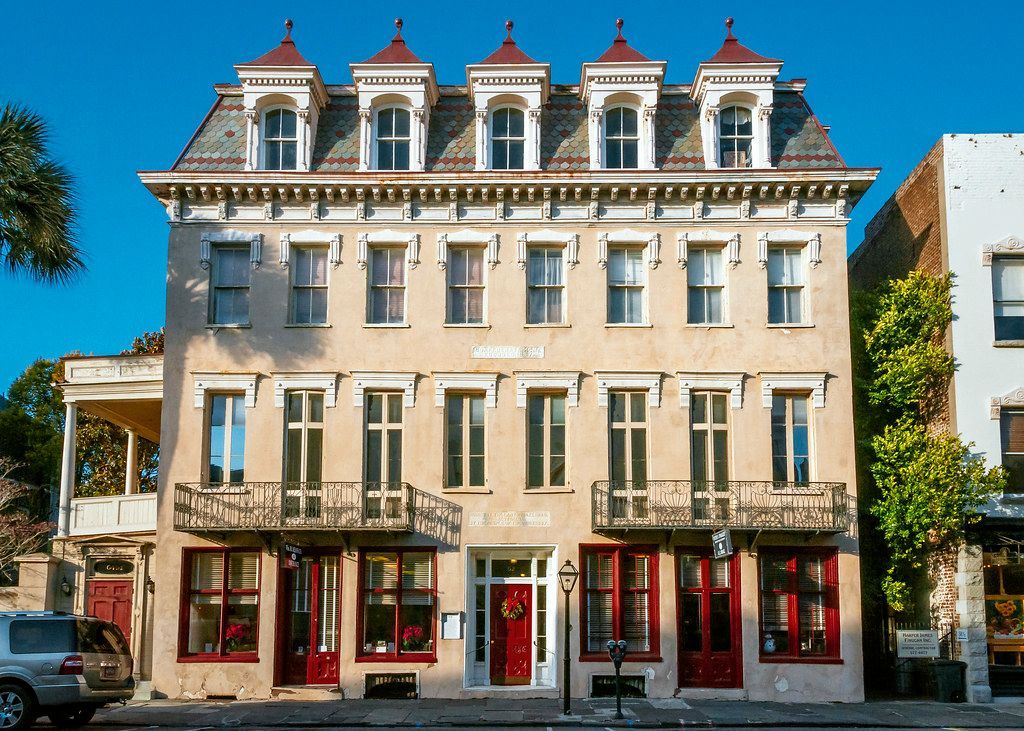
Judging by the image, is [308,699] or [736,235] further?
[736,235]

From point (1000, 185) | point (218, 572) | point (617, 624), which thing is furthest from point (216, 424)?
point (1000, 185)

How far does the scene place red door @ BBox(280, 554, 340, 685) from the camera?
2292cm

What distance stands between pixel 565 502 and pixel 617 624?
106 inches

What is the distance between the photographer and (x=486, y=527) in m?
23.2

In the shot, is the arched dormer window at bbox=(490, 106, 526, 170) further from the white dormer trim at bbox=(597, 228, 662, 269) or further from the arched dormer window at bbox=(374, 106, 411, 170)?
the white dormer trim at bbox=(597, 228, 662, 269)

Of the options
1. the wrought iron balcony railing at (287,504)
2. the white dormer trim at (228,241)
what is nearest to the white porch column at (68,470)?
the wrought iron balcony railing at (287,504)

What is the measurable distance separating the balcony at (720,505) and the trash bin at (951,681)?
Answer: 3.41 m

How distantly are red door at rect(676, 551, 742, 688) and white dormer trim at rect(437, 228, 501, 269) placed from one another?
24.7 feet

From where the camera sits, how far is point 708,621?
75.1 feet

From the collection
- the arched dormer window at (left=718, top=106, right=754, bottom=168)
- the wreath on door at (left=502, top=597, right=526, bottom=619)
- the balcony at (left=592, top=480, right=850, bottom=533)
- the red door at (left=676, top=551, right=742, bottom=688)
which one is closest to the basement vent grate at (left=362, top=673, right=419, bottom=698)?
the wreath on door at (left=502, top=597, right=526, bottom=619)

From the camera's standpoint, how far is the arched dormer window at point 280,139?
2473 cm

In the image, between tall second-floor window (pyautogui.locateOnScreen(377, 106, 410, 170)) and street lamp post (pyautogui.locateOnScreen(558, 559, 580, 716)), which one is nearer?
street lamp post (pyautogui.locateOnScreen(558, 559, 580, 716))

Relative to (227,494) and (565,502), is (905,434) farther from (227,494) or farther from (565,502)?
(227,494)

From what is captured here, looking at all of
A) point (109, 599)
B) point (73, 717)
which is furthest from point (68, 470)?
point (73, 717)
